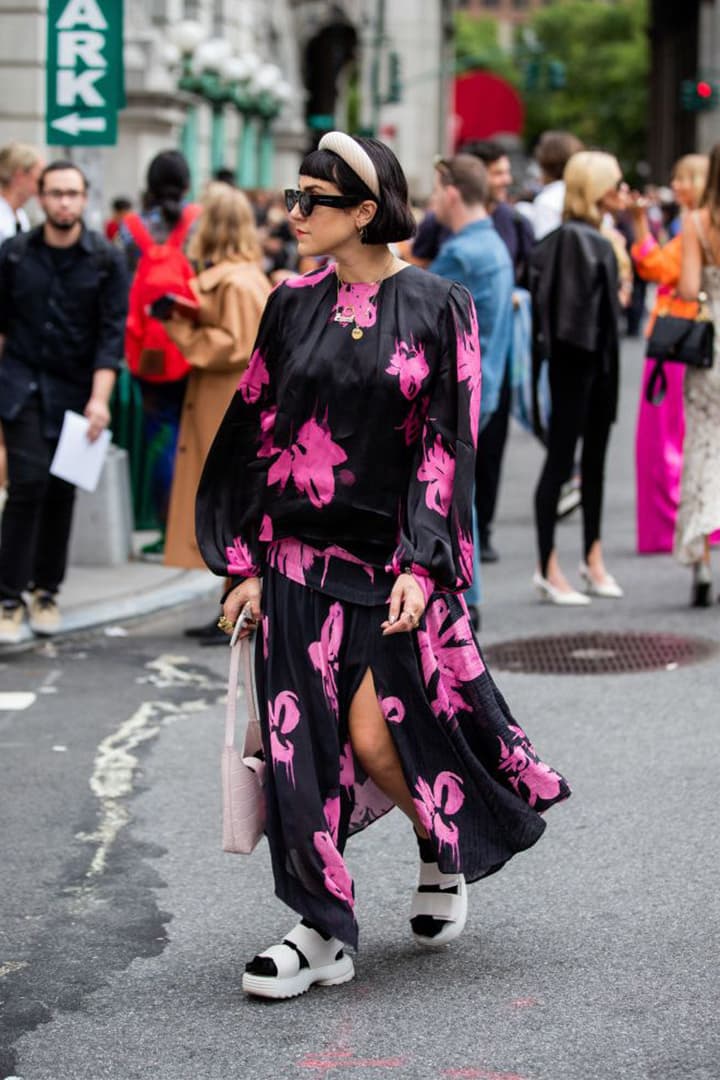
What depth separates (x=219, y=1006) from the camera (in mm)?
4770

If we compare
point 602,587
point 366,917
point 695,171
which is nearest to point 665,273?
point 695,171

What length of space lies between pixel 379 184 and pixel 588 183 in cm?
537

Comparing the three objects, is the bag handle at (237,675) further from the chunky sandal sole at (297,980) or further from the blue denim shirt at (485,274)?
the blue denim shirt at (485,274)

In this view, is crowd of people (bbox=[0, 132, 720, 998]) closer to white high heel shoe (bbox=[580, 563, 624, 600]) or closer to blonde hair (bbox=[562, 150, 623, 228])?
blonde hair (bbox=[562, 150, 623, 228])

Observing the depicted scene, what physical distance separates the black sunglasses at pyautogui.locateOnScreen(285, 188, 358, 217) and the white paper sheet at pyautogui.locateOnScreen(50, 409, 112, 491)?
4479 mm

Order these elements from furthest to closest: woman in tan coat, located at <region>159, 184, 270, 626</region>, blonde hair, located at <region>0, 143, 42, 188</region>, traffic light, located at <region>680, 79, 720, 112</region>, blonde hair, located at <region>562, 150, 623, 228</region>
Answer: traffic light, located at <region>680, 79, 720, 112</region>, blonde hair, located at <region>0, 143, 42, 188</region>, blonde hair, located at <region>562, 150, 623, 228</region>, woman in tan coat, located at <region>159, 184, 270, 626</region>

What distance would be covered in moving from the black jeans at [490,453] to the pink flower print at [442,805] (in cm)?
571

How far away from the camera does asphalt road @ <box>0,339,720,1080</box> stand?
Answer: 14.7 ft

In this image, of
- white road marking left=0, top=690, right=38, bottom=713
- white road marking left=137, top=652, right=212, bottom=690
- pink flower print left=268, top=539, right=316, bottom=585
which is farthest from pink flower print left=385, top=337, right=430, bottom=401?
white road marking left=137, top=652, right=212, bottom=690

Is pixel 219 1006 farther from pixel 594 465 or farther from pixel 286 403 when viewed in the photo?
pixel 594 465

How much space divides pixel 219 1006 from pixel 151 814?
1.81 m

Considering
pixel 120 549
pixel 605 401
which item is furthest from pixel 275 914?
pixel 120 549

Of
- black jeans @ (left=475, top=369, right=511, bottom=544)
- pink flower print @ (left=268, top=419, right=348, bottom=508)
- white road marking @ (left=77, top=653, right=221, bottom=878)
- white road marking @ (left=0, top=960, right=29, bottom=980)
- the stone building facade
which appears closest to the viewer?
pink flower print @ (left=268, top=419, right=348, bottom=508)

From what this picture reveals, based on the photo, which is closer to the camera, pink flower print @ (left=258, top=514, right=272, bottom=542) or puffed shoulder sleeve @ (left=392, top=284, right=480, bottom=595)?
puffed shoulder sleeve @ (left=392, top=284, right=480, bottom=595)
